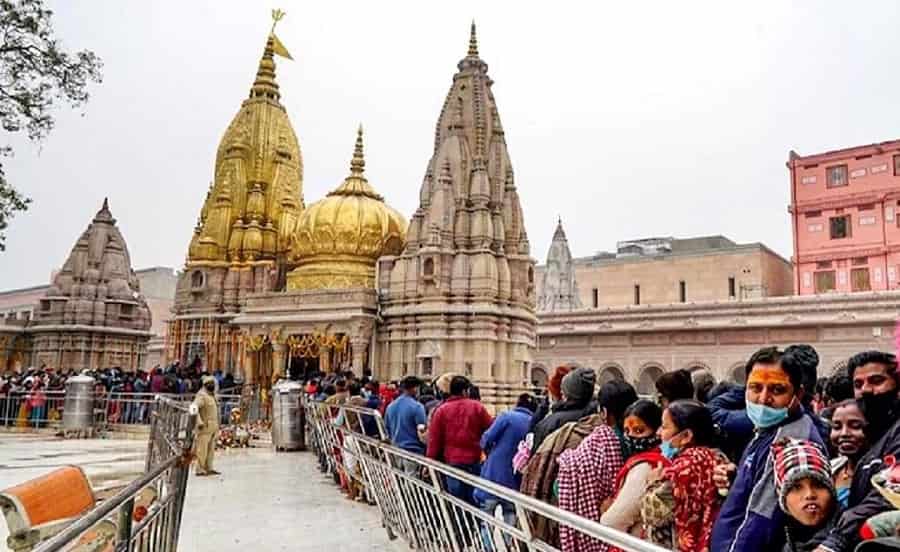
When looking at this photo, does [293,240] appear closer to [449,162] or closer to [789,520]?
[449,162]

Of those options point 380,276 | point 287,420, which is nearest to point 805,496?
point 287,420

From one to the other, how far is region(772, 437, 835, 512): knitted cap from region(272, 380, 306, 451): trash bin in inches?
522

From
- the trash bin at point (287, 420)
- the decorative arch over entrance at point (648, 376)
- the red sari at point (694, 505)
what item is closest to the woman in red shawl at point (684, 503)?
the red sari at point (694, 505)

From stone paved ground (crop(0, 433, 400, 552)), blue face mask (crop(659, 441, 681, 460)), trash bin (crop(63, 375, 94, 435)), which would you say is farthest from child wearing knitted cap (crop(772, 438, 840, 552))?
trash bin (crop(63, 375, 94, 435))

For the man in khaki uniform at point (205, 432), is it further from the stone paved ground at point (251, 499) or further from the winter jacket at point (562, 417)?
the winter jacket at point (562, 417)

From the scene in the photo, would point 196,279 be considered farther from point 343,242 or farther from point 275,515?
point 275,515

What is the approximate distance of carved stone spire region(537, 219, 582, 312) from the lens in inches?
1748

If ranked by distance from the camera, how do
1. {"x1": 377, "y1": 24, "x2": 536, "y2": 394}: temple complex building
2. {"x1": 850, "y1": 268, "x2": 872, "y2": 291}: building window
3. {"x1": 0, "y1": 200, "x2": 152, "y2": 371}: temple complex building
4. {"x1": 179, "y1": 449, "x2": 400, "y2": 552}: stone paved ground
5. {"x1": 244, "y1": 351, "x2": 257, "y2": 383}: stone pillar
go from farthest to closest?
{"x1": 0, "y1": 200, "x2": 152, "y2": 371}: temple complex building < {"x1": 850, "y1": 268, "x2": 872, "y2": 291}: building window < {"x1": 244, "y1": 351, "x2": 257, "y2": 383}: stone pillar < {"x1": 377, "y1": 24, "x2": 536, "y2": 394}: temple complex building < {"x1": 179, "y1": 449, "x2": 400, "y2": 552}: stone paved ground

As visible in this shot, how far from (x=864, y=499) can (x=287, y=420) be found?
44.4 ft

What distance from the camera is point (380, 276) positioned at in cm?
2494

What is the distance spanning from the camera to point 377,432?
8.83 m

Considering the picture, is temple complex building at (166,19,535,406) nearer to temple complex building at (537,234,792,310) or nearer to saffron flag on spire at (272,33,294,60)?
saffron flag on spire at (272,33,294,60)

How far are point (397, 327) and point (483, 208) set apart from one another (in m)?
4.93

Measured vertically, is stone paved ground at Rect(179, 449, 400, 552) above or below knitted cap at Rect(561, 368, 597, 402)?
below
